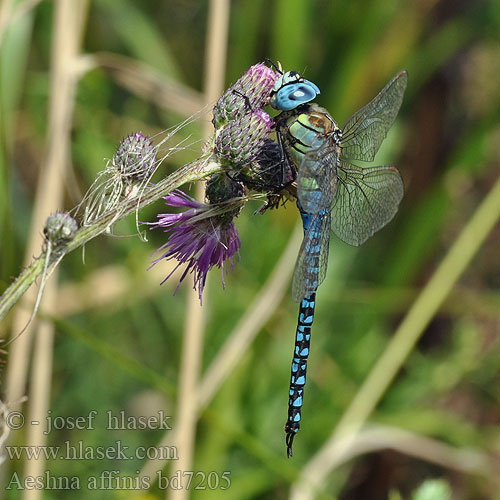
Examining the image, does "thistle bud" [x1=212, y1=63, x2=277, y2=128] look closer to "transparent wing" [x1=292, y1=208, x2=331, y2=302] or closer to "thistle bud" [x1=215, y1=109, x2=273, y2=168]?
"thistle bud" [x1=215, y1=109, x2=273, y2=168]

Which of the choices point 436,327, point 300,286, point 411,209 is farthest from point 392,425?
point 300,286

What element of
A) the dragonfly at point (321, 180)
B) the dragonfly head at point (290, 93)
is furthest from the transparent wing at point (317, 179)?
the dragonfly head at point (290, 93)

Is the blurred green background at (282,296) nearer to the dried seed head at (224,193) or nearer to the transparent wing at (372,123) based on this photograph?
the transparent wing at (372,123)

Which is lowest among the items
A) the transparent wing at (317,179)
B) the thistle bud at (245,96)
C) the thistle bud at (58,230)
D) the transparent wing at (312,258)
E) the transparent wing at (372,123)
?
the thistle bud at (58,230)

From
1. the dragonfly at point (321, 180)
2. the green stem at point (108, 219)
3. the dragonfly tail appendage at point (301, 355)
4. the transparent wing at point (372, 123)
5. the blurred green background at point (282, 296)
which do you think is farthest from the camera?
the blurred green background at point (282, 296)

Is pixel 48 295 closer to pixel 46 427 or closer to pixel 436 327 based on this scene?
pixel 46 427

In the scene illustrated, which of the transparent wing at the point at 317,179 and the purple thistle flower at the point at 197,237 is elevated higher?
the transparent wing at the point at 317,179

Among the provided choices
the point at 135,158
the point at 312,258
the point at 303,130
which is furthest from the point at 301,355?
the point at 135,158

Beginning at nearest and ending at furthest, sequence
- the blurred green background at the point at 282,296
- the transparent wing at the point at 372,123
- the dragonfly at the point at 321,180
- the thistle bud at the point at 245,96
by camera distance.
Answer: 1. the thistle bud at the point at 245,96
2. the dragonfly at the point at 321,180
3. the transparent wing at the point at 372,123
4. the blurred green background at the point at 282,296

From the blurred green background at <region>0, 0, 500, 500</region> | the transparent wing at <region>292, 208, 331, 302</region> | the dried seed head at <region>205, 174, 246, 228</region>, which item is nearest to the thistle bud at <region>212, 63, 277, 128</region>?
the dried seed head at <region>205, 174, 246, 228</region>
